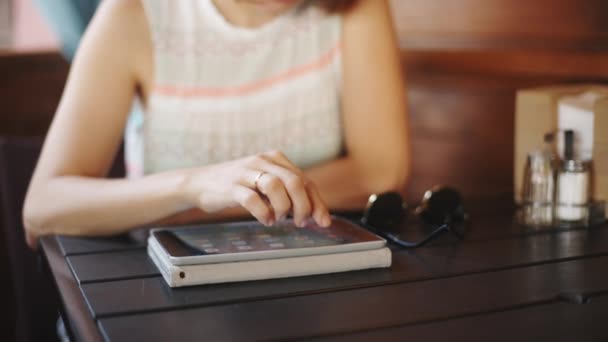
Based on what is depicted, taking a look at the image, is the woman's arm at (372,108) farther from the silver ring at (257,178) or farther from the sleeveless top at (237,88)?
the silver ring at (257,178)

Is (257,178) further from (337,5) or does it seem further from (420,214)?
(337,5)

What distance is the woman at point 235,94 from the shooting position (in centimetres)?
150

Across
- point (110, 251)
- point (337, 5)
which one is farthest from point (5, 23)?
point (110, 251)

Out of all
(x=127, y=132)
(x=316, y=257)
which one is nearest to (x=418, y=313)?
(x=316, y=257)

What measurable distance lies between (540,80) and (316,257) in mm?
1400

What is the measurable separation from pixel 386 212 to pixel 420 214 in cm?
9

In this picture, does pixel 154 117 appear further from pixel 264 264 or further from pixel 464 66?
pixel 464 66

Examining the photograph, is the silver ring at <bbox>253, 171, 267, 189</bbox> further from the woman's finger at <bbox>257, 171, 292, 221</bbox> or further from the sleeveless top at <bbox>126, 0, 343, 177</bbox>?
the sleeveless top at <bbox>126, 0, 343, 177</bbox>

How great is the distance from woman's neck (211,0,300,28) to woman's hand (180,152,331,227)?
0.60 meters

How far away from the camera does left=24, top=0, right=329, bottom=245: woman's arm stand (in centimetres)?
109

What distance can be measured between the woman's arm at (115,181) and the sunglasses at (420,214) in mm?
232

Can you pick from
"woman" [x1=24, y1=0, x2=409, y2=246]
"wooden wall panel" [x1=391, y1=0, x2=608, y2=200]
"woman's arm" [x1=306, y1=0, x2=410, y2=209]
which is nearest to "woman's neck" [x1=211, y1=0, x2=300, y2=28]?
"woman" [x1=24, y1=0, x2=409, y2=246]

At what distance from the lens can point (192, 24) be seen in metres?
1.69

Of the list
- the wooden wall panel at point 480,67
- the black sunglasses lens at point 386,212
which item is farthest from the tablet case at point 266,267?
the wooden wall panel at point 480,67
